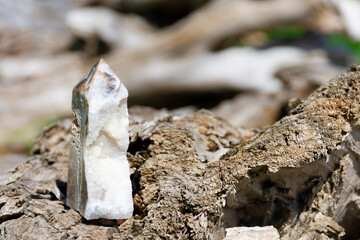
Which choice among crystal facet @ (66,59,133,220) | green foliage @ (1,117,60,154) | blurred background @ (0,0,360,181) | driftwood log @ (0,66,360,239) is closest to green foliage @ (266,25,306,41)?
blurred background @ (0,0,360,181)

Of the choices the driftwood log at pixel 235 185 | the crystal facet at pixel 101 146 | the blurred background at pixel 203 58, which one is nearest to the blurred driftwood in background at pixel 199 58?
the blurred background at pixel 203 58

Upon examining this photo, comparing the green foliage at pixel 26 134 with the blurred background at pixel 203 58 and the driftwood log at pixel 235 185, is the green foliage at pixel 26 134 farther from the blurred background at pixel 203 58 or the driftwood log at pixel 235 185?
the driftwood log at pixel 235 185

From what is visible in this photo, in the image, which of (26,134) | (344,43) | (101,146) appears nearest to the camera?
(101,146)

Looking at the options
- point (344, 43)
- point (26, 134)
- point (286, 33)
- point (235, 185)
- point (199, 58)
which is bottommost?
point (26, 134)

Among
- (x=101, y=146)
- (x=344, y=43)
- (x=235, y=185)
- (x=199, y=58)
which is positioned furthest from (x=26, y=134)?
(x=235, y=185)

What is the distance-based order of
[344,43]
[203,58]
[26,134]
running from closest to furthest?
[344,43]
[203,58]
[26,134]

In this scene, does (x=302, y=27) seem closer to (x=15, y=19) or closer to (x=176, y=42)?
(x=176, y=42)

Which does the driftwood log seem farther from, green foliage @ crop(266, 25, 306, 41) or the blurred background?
green foliage @ crop(266, 25, 306, 41)

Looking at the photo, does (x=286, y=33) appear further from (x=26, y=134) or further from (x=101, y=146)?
(x=101, y=146)

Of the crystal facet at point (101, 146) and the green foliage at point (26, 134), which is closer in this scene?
the crystal facet at point (101, 146)
